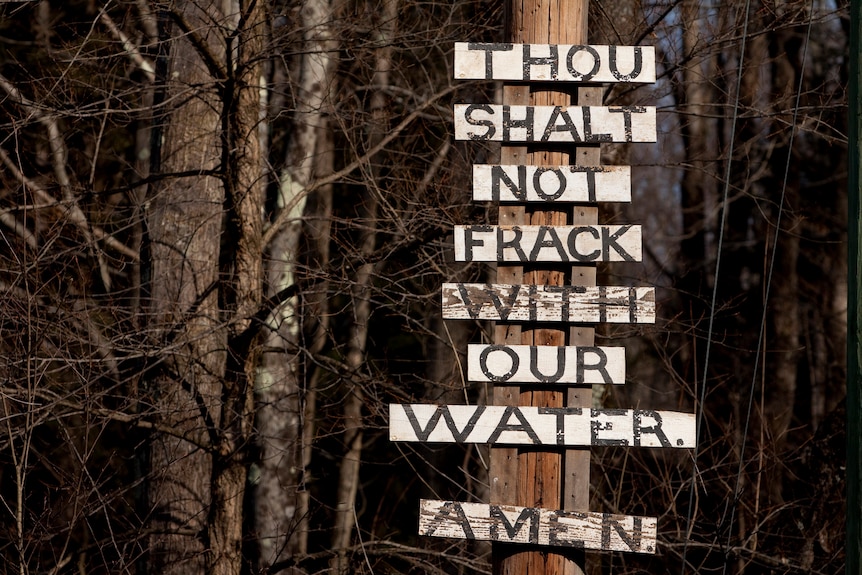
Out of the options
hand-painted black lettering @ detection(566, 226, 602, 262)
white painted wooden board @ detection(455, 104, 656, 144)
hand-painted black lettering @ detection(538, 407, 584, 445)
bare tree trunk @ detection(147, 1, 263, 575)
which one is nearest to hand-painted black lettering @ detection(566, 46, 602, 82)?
white painted wooden board @ detection(455, 104, 656, 144)

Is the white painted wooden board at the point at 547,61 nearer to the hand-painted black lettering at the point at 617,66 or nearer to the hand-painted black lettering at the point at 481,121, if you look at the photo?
the hand-painted black lettering at the point at 617,66

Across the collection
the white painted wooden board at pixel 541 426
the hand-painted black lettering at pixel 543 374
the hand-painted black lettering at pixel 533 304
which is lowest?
the white painted wooden board at pixel 541 426

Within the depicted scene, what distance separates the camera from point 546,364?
3707 mm

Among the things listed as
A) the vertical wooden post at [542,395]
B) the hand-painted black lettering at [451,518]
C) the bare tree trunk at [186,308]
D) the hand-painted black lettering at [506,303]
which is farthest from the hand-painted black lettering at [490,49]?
the bare tree trunk at [186,308]

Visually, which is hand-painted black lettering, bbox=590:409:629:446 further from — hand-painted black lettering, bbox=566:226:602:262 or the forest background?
the forest background

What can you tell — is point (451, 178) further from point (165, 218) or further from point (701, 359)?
point (701, 359)

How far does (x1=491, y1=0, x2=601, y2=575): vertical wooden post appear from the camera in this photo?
3738 millimetres

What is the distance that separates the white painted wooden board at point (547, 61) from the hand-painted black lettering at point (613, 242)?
596 millimetres

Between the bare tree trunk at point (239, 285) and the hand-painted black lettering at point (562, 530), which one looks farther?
the bare tree trunk at point (239, 285)

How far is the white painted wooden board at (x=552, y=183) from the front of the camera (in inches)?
149

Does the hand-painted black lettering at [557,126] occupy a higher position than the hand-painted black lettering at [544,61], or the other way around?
the hand-painted black lettering at [544,61]

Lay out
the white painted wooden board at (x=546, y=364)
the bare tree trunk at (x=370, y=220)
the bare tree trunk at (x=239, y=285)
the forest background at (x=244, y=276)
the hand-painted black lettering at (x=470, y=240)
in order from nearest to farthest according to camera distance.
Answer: the white painted wooden board at (x=546, y=364), the hand-painted black lettering at (x=470, y=240), the forest background at (x=244, y=276), the bare tree trunk at (x=239, y=285), the bare tree trunk at (x=370, y=220)

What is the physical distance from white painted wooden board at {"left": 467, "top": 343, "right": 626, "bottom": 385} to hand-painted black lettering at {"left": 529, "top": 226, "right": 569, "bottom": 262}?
36 centimetres

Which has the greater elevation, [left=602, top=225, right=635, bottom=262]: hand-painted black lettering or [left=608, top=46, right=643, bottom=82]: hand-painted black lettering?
[left=608, top=46, right=643, bottom=82]: hand-painted black lettering
